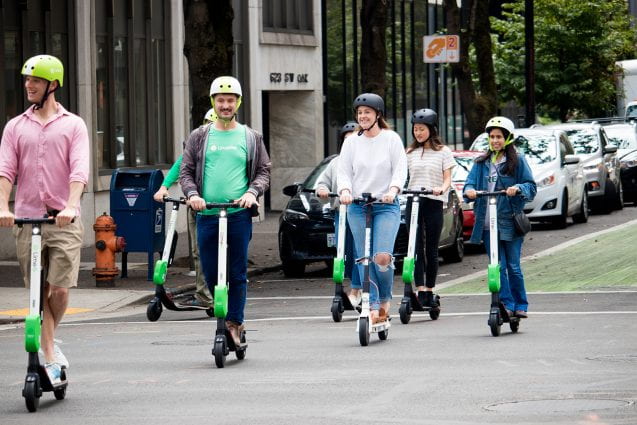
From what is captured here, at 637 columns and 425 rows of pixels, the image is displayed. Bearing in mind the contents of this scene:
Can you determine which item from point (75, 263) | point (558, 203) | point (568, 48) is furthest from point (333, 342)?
point (568, 48)

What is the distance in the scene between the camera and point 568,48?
45094mm

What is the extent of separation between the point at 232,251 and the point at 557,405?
2.91 meters

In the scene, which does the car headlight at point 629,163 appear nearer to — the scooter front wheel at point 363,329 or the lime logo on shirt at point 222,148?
the scooter front wheel at point 363,329

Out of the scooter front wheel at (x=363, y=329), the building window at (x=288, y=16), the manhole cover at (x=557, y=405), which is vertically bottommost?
the manhole cover at (x=557, y=405)

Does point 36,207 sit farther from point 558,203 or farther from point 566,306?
point 558,203

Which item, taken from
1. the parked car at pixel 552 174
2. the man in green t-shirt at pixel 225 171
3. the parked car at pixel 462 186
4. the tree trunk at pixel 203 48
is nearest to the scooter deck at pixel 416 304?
the man in green t-shirt at pixel 225 171

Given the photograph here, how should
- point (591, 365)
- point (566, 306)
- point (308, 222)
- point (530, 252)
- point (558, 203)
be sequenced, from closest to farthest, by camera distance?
point (591, 365)
point (566, 306)
point (308, 222)
point (530, 252)
point (558, 203)

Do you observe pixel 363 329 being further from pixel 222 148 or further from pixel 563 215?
pixel 563 215

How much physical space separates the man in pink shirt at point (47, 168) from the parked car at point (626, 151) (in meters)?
25.1

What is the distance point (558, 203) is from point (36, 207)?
18074mm

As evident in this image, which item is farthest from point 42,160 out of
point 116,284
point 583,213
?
point 583,213

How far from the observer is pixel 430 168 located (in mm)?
14148

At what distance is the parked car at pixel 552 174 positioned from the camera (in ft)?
85.5

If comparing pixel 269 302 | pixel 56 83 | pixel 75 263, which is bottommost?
pixel 269 302
